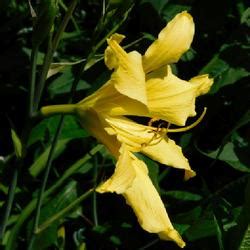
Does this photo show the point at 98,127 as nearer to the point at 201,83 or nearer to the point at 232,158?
the point at 201,83

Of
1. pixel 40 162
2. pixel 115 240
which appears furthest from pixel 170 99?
pixel 40 162

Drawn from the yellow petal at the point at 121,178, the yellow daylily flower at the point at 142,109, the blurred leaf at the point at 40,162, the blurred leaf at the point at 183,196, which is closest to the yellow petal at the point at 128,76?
the yellow daylily flower at the point at 142,109

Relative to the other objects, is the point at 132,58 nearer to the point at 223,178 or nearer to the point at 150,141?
the point at 150,141

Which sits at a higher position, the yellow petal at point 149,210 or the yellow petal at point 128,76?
the yellow petal at point 128,76

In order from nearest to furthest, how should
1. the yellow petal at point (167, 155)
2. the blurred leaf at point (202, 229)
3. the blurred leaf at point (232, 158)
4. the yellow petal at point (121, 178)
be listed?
the yellow petal at point (121, 178), the yellow petal at point (167, 155), the blurred leaf at point (202, 229), the blurred leaf at point (232, 158)

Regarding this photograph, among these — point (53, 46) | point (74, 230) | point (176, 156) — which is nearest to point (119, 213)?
point (74, 230)

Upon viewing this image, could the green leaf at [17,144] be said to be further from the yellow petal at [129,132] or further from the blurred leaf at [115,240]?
the blurred leaf at [115,240]
